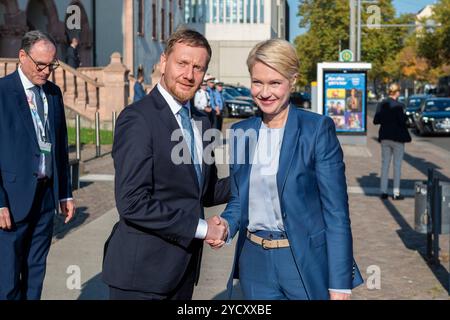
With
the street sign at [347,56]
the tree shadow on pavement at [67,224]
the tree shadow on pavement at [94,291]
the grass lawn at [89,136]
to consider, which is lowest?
the tree shadow on pavement at [67,224]

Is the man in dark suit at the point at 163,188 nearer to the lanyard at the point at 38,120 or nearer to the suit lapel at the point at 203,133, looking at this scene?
the suit lapel at the point at 203,133

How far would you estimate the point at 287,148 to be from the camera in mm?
3674

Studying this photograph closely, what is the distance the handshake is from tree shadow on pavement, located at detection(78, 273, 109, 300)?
3.15m

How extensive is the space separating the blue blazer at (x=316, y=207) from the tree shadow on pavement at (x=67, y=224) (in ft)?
20.8

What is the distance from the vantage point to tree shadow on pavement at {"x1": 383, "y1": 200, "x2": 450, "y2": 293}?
8055 mm

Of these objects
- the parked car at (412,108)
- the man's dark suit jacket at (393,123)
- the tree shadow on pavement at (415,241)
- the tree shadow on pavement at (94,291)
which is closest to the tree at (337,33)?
the parked car at (412,108)

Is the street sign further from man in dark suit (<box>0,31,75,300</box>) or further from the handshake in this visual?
the handshake

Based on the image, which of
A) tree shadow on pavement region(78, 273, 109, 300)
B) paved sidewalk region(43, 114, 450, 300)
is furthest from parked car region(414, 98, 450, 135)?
tree shadow on pavement region(78, 273, 109, 300)

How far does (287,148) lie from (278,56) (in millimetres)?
423

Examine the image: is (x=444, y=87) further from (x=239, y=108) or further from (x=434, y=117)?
(x=434, y=117)

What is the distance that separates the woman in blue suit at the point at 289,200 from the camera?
11.8ft

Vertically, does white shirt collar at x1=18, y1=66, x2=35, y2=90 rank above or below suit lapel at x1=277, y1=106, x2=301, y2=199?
above
